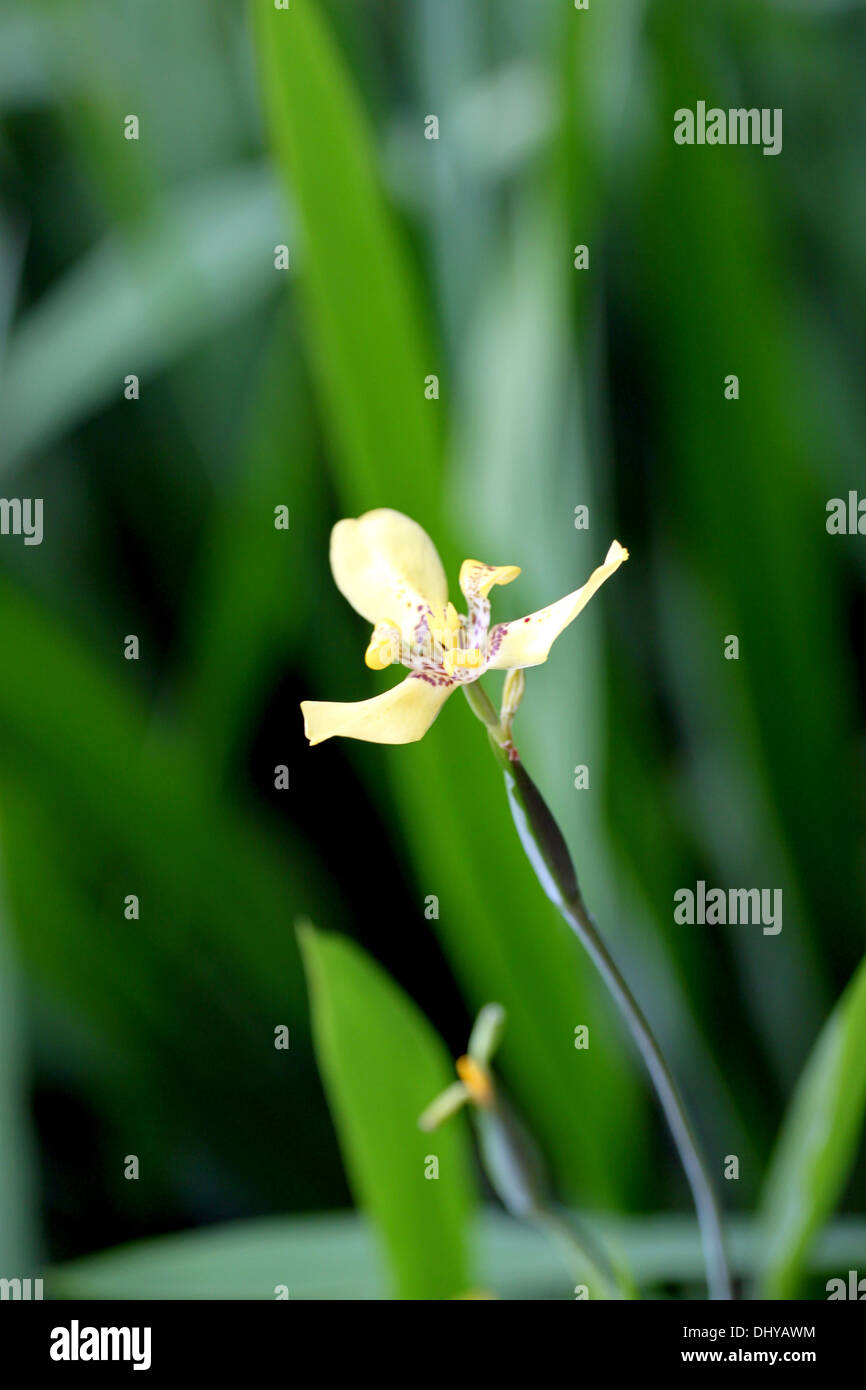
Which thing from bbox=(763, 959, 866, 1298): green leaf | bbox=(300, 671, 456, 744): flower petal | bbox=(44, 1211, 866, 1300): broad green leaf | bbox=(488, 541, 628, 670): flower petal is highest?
bbox=(488, 541, 628, 670): flower petal

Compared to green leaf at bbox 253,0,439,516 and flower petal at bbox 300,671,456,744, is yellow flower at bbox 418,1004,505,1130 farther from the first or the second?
green leaf at bbox 253,0,439,516

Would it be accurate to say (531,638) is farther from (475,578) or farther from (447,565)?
(447,565)

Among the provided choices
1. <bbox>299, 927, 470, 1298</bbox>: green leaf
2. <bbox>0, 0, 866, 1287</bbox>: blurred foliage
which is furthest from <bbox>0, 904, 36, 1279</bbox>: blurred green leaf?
<bbox>299, 927, 470, 1298</bbox>: green leaf

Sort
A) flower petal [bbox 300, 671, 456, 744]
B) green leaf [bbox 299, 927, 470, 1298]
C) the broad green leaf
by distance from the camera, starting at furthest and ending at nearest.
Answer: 1. the broad green leaf
2. green leaf [bbox 299, 927, 470, 1298]
3. flower petal [bbox 300, 671, 456, 744]

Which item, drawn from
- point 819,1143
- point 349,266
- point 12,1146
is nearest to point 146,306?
point 349,266

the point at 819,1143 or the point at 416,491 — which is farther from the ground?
the point at 416,491
